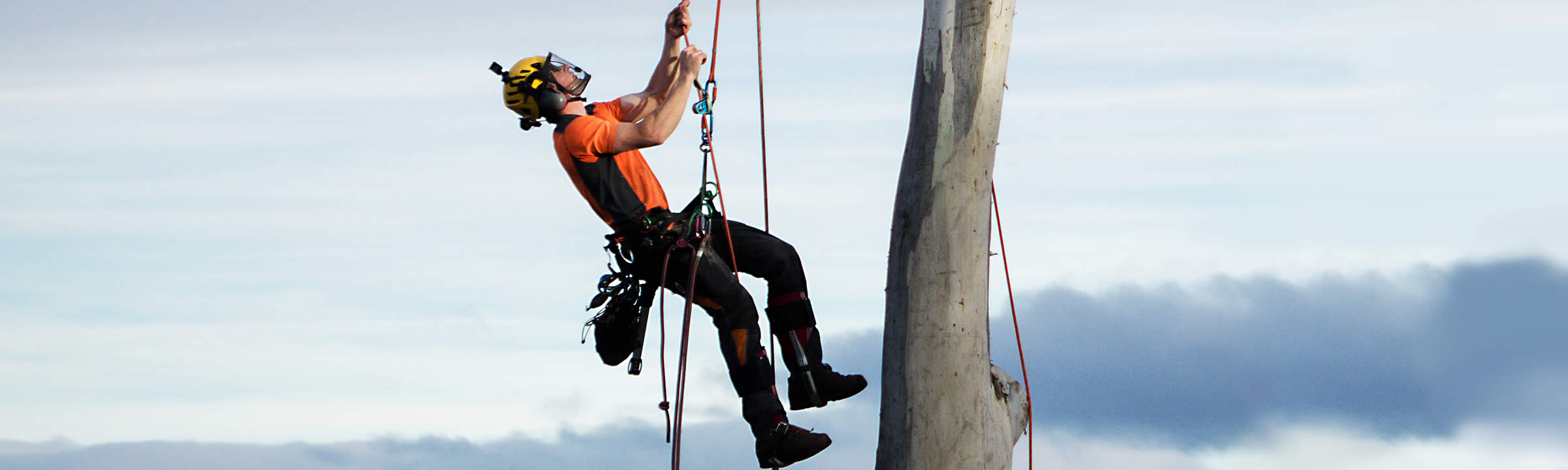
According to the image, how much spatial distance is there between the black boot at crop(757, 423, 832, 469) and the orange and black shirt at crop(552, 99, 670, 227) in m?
1.21

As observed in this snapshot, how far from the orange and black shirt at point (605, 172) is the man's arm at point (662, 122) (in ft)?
0.29

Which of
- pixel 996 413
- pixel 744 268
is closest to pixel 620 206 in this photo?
pixel 744 268

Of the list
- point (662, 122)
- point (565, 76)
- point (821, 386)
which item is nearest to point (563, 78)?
point (565, 76)

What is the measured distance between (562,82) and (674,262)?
1.03 metres

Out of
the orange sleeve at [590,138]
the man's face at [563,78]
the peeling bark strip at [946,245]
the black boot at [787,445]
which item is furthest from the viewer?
the man's face at [563,78]

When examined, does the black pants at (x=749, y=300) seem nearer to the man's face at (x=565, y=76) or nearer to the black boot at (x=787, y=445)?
the black boot at (x=787, y=445)

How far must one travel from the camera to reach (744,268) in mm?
7000

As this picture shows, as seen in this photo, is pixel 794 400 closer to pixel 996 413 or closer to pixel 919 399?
pixel 919 399

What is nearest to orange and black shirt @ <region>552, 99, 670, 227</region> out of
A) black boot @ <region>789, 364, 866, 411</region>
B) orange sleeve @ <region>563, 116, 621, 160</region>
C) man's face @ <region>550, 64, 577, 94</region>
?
orange sleeve @ <region>563, 116, 621, 160</region>

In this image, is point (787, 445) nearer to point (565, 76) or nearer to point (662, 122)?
point (662, 122)

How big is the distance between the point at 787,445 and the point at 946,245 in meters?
1.18

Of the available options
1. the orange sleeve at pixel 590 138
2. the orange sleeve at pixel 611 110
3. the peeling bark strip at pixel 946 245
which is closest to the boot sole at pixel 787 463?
the peeling bark strip at pixel 946 245

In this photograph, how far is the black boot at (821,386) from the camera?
6828 millimetres

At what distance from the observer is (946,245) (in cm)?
676
